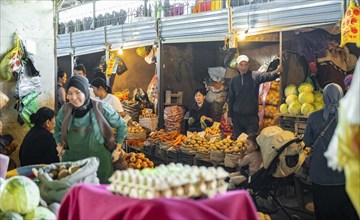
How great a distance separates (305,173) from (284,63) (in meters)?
2.16

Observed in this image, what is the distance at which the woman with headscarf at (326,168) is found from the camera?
531 centimetres

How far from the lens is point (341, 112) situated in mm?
2189

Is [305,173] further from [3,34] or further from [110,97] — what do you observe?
[3,34]

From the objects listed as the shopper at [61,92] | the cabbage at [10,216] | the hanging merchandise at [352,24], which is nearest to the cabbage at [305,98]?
the hanging merchandise at [352,24]

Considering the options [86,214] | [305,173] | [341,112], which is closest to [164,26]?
[305,173]

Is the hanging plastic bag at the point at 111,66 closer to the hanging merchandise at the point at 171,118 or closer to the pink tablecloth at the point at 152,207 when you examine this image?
the hanging merchandise at the point at 171,118

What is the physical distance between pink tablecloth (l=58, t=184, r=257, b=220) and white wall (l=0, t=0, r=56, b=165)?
14.0 feet

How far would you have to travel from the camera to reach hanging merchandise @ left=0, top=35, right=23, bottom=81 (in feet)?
22.1

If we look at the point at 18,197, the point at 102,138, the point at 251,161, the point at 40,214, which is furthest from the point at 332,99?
the point at 18,197

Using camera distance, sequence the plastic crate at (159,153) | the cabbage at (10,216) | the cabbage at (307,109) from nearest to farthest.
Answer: the cabbage at (10,216) → the cabbage at (307,109) → the plastic crate at (159,153)

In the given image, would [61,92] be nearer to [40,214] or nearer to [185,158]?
[185,158]

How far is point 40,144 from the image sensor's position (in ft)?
19.1

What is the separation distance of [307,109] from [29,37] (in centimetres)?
439

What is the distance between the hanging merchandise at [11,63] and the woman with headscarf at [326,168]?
4.12 m
